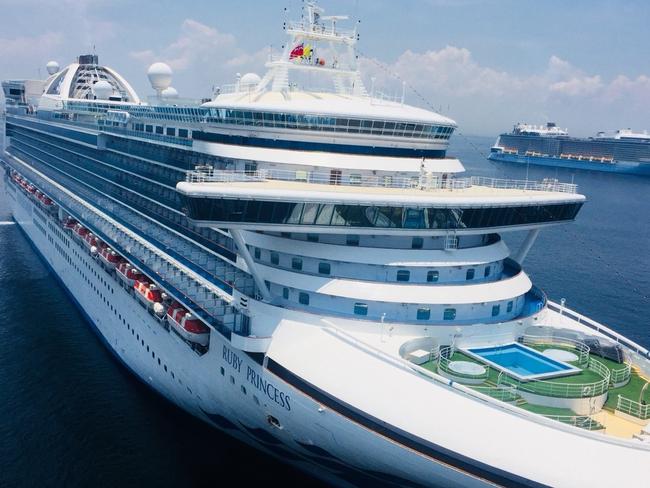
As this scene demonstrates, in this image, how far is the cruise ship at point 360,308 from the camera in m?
16.6

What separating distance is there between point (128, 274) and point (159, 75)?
64.7 ft

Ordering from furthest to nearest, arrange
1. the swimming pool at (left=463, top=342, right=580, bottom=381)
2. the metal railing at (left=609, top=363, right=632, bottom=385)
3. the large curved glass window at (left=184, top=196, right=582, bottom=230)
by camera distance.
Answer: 1. the metal railing at (left=609, top=363, right=632, bottom=385)
2. the large curved glass window at (left=184, top=196, right=582, bottom=230)
3. the swimming pool at (left=463, top=342, right=580, bottom=381)

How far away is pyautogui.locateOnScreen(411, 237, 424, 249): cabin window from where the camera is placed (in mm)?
21391

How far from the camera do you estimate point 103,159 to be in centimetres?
4091

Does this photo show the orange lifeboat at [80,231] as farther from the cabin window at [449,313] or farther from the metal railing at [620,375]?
the metal railing at [620,375]

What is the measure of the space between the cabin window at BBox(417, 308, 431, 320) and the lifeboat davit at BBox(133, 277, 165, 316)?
12.4 meters

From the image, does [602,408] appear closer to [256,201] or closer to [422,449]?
[422,449]

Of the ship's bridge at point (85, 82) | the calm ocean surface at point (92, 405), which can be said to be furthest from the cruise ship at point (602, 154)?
the ship's bridge at point (85, 82)

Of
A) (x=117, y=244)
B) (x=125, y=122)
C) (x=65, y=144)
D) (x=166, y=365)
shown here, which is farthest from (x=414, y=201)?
(x=65, y=144)

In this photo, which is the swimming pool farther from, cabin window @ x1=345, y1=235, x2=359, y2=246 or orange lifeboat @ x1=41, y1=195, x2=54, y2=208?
orange lifeboat @ x1=41, y1=195, x2=54, y2=208

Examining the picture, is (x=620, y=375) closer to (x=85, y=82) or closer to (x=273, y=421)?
(x=273, y=421)

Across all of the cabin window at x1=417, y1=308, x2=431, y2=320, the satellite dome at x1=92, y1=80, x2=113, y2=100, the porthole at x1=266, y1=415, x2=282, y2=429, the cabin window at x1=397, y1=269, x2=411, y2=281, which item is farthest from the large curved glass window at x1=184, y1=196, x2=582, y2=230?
the satellite dome at x1=92, y1=80, x2=113, y2=100

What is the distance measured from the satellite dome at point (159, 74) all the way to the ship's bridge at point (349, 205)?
24.7m

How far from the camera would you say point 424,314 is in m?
20.5
